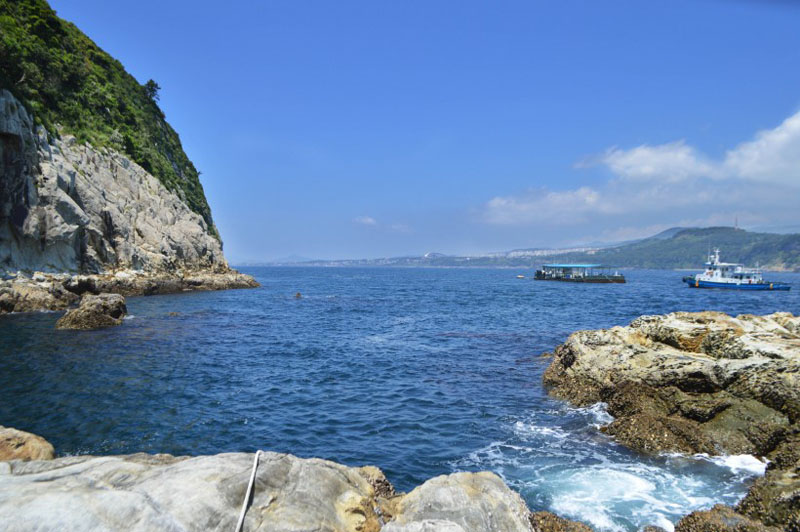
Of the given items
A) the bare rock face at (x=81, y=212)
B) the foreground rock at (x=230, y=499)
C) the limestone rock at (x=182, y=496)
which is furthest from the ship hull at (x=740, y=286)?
the limestone rock at (x=182, y=496)

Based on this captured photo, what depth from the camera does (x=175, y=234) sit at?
61812 millimetres

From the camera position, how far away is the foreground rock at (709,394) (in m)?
8.80

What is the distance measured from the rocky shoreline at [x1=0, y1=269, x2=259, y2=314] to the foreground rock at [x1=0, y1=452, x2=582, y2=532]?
1492 inches

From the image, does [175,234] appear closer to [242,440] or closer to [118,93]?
[118,93]

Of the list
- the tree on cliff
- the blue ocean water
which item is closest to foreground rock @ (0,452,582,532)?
the blue ocean water

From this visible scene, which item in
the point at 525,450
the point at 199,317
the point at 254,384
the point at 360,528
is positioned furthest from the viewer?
the point at 199,317

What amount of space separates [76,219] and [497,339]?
41.7 metres

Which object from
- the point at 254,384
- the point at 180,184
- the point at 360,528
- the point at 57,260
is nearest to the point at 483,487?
the point at 360,528

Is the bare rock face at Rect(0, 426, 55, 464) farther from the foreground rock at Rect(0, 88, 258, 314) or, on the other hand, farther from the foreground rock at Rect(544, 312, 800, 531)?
the foreground rock at Rect(0, 88, 258, 314)

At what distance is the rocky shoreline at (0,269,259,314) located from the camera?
35375 millimetres

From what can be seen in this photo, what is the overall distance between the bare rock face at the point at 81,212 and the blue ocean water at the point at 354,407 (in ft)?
31.6

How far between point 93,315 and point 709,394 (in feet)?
115

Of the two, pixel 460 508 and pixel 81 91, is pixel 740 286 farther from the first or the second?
pixel 81 91

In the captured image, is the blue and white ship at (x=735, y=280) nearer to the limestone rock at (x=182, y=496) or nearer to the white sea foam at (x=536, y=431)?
Result: the white sea foam at (x=536, y=431)
